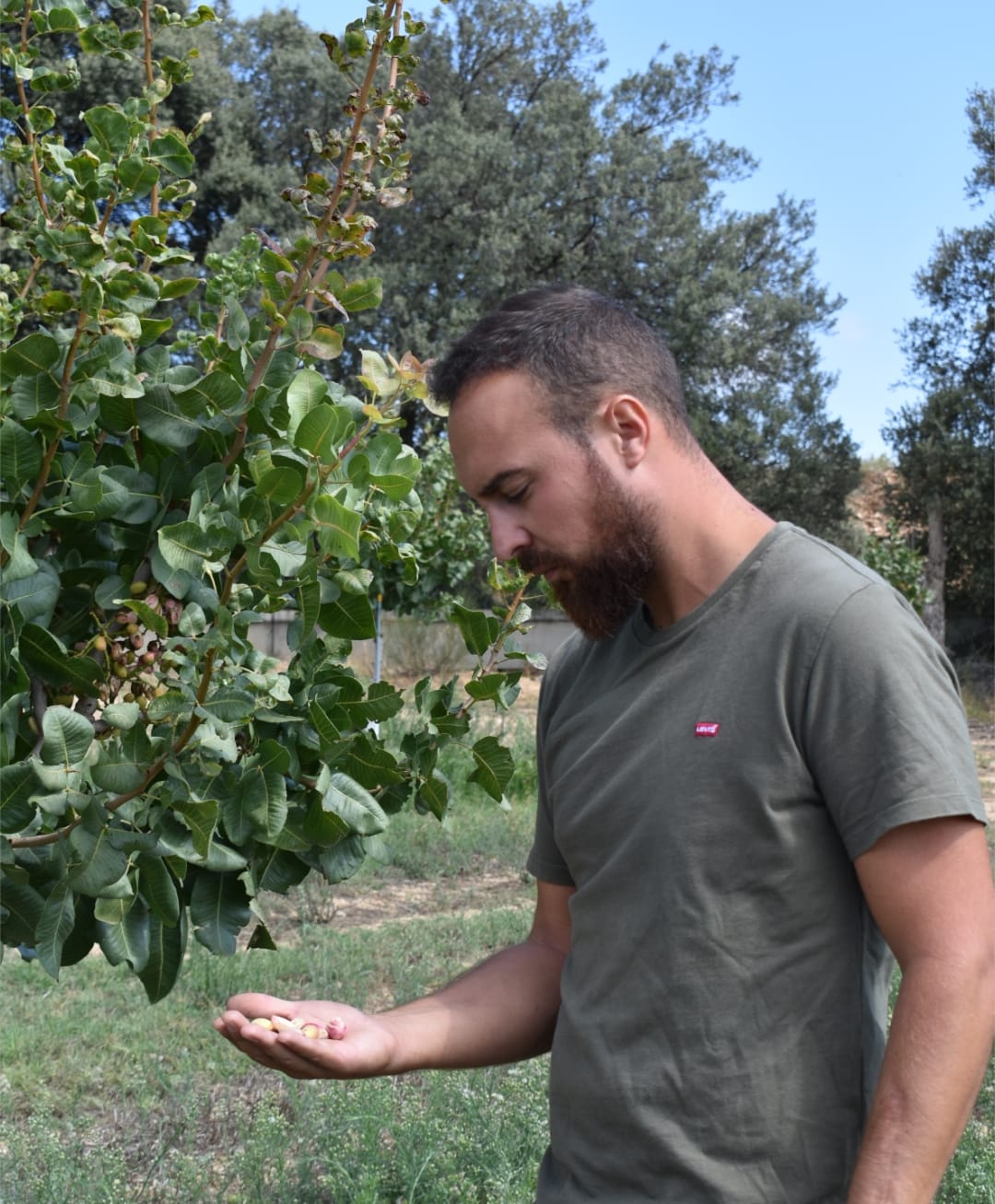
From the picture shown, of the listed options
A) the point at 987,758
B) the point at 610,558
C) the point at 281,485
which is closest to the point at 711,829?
the point at 610,558

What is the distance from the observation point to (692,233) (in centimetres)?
2491

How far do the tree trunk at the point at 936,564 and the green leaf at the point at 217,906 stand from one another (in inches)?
920

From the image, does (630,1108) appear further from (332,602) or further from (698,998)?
(332,602)

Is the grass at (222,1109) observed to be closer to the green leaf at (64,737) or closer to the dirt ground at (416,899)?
the dirt ground at (416,899)

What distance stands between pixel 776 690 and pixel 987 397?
24.3 m

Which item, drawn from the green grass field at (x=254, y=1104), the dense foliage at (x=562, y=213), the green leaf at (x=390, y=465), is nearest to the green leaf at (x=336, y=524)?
the green leaf at (x=390, y=465)

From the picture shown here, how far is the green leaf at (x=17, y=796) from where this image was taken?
1338 mm

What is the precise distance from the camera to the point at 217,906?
1.57 metres

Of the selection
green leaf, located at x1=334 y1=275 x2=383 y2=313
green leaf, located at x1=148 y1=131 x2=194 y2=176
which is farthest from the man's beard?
green leaf, located at x1=148 y1=131 x2=194 y2=176

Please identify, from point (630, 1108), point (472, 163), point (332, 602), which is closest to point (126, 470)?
point (332, 602)

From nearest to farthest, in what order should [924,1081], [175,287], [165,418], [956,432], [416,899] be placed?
[924,1081] → [165,418] → [175,287] → [416,899] → [956,432]

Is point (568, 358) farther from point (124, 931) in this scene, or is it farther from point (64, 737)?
point (124, 931)

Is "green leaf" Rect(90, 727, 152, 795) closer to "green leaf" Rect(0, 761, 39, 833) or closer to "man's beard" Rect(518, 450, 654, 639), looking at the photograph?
"green leaf" Rect(0, 761, 39, 833)

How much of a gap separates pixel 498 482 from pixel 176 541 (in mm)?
389
